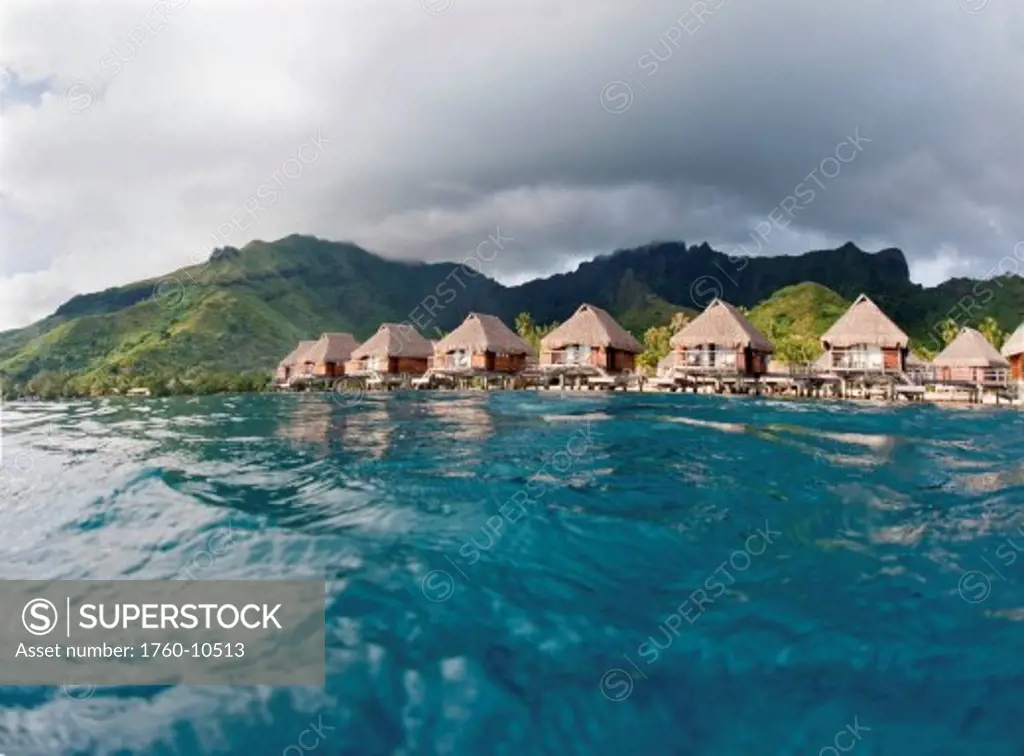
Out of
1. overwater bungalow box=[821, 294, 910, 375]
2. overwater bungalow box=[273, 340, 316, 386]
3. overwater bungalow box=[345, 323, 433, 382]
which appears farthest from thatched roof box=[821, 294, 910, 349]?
overwater bungalow box=[273, 340, 316, 386]

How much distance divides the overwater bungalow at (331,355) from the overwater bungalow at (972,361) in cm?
5564

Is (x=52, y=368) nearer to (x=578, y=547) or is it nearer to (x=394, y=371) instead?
(x=394, y=371)

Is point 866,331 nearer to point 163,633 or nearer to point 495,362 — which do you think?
point 495,362

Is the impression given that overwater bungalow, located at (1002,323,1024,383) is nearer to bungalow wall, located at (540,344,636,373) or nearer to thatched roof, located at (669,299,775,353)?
thatched roof, located at (669,299,775,353)

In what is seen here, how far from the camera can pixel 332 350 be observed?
200 feet

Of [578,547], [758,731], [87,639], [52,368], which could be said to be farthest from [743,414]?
[52,368]

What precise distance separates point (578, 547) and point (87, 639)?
4596 millimetres

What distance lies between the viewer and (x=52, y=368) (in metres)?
99.4

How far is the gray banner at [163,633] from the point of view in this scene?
4094mm

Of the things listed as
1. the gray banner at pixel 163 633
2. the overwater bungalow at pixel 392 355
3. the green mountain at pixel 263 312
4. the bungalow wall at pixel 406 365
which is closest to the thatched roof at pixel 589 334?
the overwater bungalow at pixel 392 355

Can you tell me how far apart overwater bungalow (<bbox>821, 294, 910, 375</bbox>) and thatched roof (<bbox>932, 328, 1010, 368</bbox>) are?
631cm

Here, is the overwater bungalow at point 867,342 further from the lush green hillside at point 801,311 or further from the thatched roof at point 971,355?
the lush green hillside at point 801,311

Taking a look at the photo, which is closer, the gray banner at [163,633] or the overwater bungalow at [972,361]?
the gray banner at [163,633]

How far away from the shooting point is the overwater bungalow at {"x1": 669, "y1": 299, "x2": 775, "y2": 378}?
128 ft
